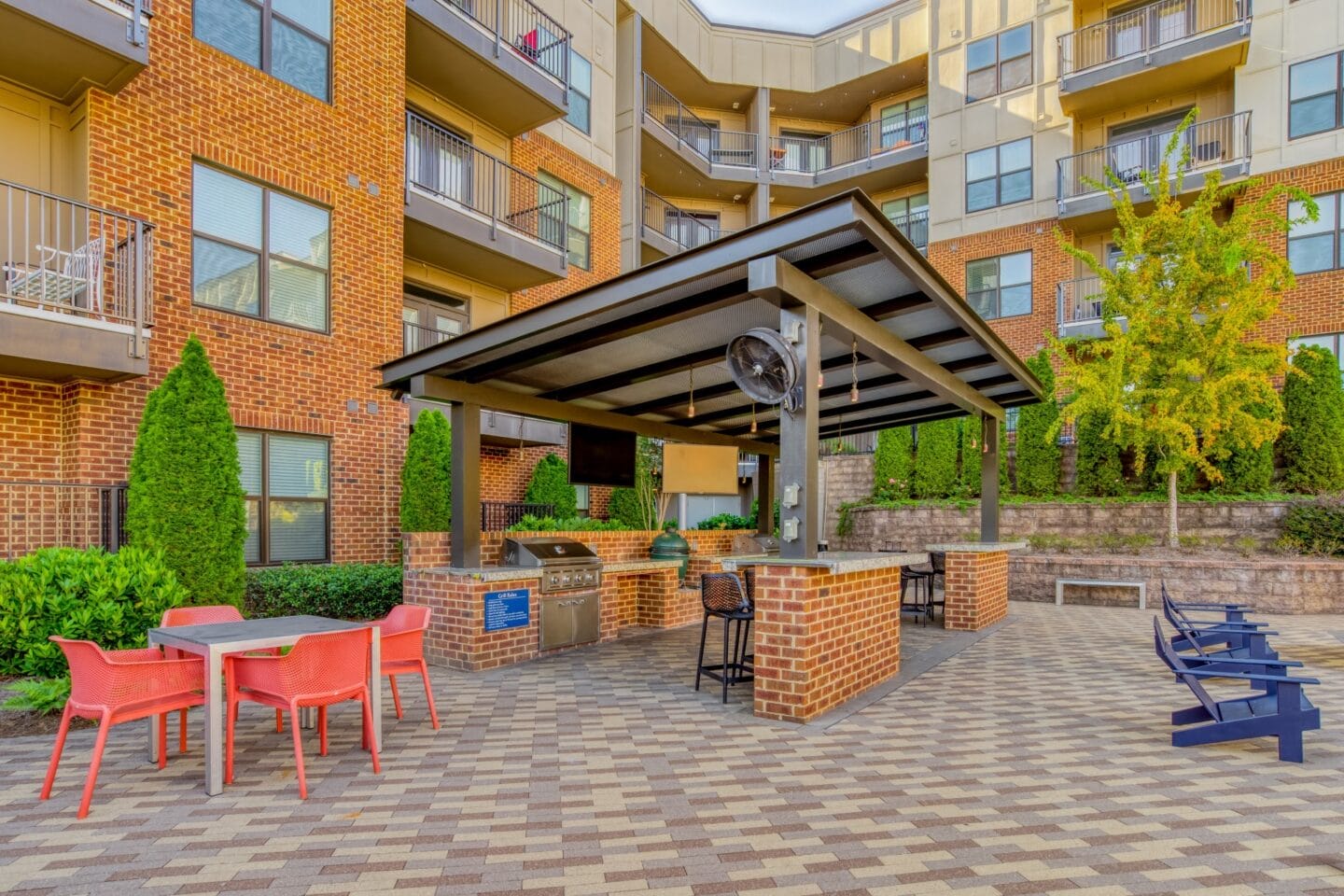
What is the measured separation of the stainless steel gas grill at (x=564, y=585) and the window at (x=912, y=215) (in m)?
17.6

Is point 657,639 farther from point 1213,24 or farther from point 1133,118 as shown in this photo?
point 1213,24

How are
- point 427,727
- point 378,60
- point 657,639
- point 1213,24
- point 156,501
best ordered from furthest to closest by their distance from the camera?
point 1213,24 < point 378,60 < point 657,639 < point 156,501 < point 427,727

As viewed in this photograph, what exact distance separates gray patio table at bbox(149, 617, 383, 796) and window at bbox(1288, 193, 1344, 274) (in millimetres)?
19456

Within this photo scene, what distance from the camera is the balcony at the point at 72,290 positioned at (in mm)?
7152

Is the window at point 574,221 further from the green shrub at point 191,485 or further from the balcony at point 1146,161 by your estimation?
the balcony at point 1146,161

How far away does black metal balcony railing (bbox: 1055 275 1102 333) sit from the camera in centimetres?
1789

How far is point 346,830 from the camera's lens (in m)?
3.66

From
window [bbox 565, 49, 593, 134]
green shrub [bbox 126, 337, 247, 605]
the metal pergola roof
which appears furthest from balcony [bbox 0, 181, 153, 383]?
window [bbox 565, 49, 593, 134]

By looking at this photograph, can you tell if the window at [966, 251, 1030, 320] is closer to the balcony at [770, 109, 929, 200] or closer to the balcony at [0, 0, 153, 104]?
the balcony at [770, 109, 929, 200]

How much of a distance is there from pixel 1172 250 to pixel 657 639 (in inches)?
461

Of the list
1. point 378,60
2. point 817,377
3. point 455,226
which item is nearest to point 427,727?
point 817,377

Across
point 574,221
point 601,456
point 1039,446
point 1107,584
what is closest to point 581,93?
point 574,221

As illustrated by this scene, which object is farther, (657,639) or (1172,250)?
(1172,250)

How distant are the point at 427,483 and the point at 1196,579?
12.3 metres
